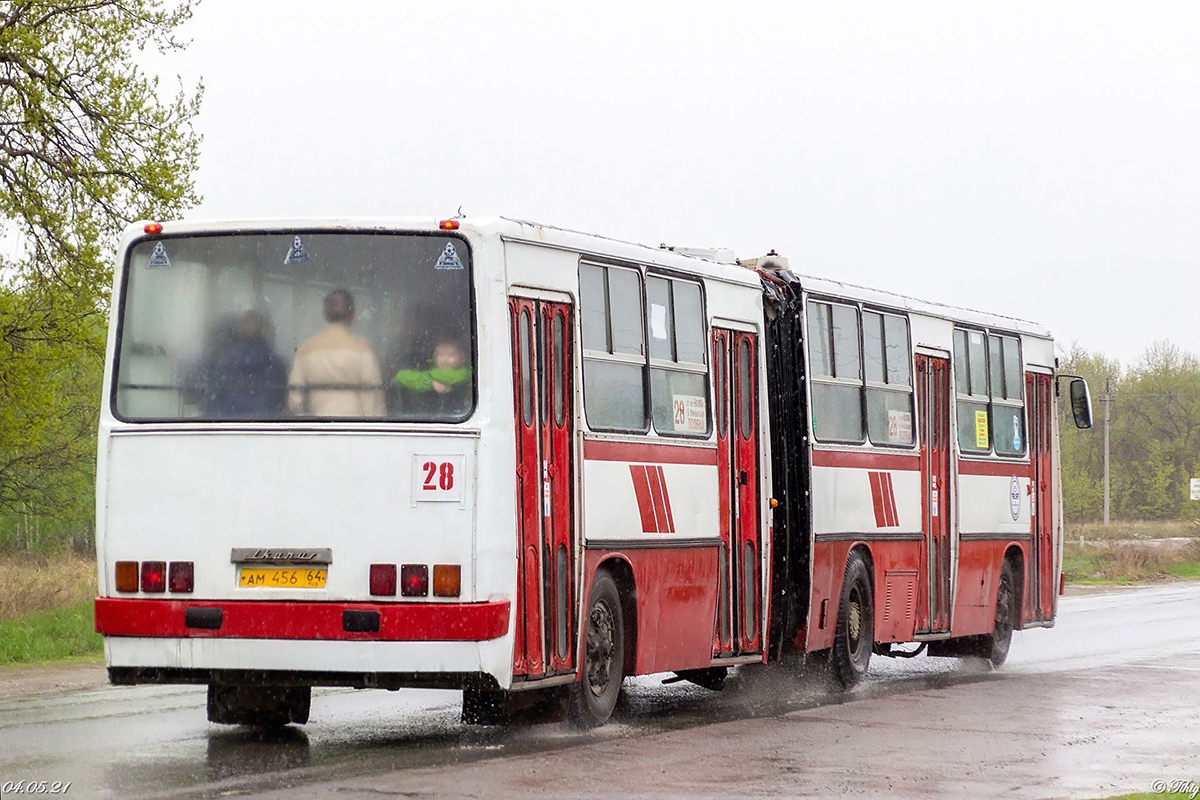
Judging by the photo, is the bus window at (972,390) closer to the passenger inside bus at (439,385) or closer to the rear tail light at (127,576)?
the passenger inside bus at (439,385)

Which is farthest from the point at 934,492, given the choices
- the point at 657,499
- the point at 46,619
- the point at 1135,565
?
the point at 1135,565

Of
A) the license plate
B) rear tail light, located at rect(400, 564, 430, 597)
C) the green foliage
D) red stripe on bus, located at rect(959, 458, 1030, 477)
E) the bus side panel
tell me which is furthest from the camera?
the green foliage

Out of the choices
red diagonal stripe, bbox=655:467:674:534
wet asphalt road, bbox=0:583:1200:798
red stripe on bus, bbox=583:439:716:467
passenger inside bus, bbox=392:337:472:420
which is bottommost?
wet asphalt road, bbox=0:583:1200:798

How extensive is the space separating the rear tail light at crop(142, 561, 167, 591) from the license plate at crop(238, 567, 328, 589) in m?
0.45

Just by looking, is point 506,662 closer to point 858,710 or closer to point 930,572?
point 858,710

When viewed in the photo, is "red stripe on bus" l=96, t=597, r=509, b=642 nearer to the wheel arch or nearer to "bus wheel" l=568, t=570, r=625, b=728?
"bus wheel" l=568, t=570, r=625, b=728

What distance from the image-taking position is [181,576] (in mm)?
11203

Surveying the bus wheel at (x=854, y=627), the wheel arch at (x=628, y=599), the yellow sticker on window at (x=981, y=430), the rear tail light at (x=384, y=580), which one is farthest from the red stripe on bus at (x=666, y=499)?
the yellow sticker on window at (x=981, y=430)

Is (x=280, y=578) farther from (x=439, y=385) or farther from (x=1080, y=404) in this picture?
(x=1080, y=404)

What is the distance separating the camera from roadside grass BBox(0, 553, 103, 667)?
18.7 metres

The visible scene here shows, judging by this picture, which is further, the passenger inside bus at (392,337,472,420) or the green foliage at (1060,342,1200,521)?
the green foliage at (1060,342,1200,521)

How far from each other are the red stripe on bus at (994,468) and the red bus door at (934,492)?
0.42 metres

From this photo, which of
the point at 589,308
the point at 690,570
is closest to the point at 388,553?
the point at 589,308
